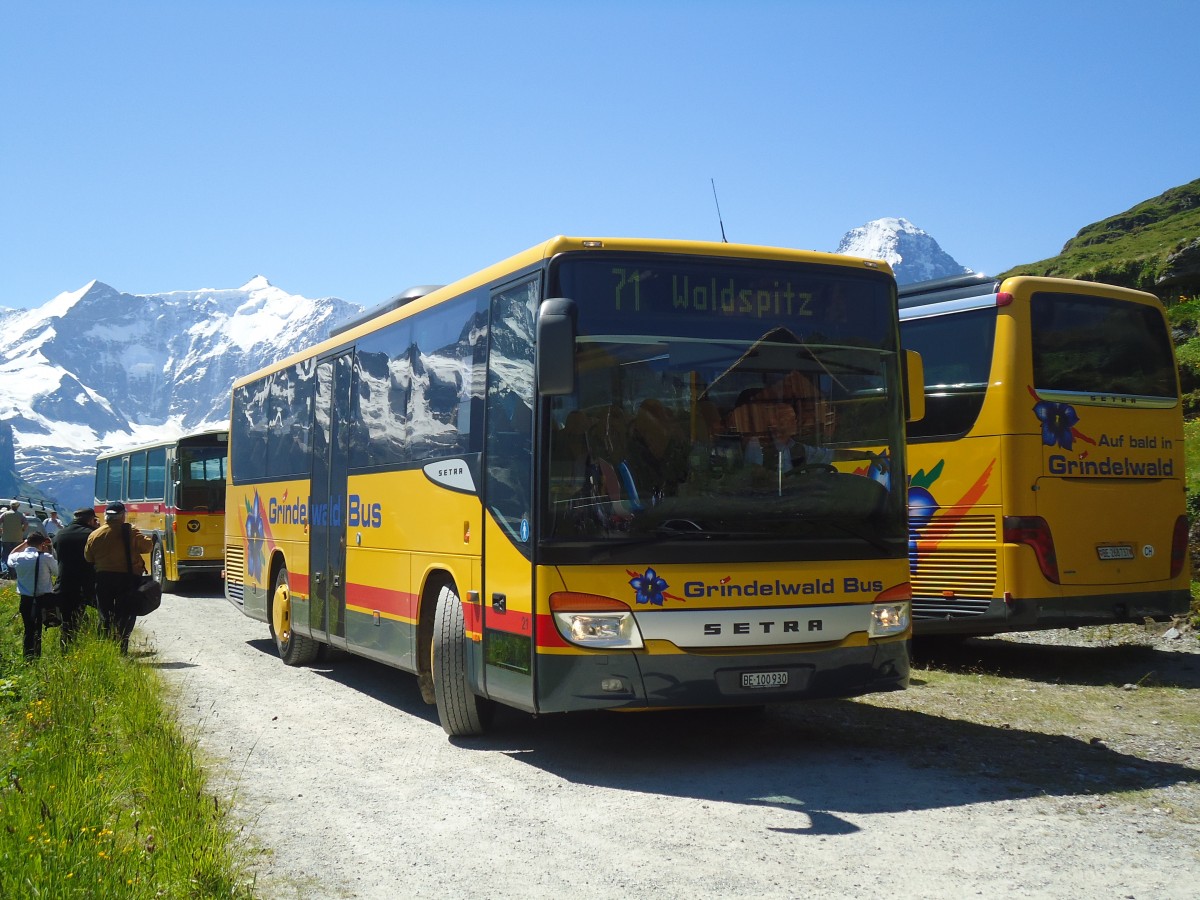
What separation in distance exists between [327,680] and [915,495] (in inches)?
233

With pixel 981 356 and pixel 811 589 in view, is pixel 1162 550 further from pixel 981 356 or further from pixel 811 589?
pixel 811 589

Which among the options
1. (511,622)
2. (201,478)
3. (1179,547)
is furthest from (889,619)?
(201,478)

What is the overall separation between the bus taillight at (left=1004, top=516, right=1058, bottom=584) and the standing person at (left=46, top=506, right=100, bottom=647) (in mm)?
→ 9248

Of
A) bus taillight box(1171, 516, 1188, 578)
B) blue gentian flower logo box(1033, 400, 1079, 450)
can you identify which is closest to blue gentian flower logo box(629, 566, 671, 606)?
blue gentian flower logo box(1033, 400, 1079, 450)

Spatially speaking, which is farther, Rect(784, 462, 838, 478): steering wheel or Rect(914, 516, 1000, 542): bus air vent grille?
Rect(914, 516, 1000, 542): bus air vent grille

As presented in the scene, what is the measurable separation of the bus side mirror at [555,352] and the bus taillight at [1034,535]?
5326 mm

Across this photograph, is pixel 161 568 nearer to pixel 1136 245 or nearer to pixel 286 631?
pixel 286 631

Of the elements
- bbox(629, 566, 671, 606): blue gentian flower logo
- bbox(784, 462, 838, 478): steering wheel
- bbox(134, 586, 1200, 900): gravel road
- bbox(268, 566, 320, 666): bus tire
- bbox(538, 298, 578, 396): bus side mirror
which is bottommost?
bbox(134, 586, 1200, 900): gravel road

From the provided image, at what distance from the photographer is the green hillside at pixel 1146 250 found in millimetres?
29750

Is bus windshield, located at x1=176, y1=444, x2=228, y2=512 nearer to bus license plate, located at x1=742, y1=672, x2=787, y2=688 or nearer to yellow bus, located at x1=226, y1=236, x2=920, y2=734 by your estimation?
yellow bus, located at x1=226, y1=236, x2=920, y2=734

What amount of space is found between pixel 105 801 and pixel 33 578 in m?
7.57

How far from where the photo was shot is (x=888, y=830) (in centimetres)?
628

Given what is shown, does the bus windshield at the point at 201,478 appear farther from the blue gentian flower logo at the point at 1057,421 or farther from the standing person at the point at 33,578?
the blue gentian flower logo at the point at 1057,421

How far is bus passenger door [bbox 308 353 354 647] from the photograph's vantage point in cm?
1147
